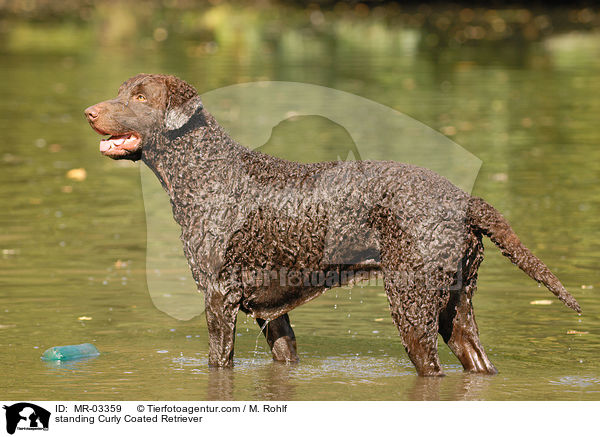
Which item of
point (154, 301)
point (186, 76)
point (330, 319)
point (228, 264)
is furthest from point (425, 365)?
point (186, 76)

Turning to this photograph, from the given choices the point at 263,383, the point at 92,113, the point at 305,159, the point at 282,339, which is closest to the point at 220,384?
the point at 263,383

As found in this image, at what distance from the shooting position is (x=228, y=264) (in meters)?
7.39

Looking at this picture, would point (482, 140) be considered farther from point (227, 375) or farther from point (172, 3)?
point (172, 3)

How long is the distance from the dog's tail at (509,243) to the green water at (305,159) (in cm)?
59

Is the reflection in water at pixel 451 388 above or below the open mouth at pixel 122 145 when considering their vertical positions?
below

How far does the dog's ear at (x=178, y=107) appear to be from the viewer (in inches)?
292

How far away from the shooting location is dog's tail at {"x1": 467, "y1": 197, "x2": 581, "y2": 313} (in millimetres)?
7215

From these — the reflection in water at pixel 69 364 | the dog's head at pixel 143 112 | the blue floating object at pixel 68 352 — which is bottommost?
the reflection in water at pixel 69 364

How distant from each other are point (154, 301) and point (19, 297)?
40.8 inches

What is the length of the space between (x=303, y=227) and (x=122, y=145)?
3.95 feet

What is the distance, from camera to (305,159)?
1488cm

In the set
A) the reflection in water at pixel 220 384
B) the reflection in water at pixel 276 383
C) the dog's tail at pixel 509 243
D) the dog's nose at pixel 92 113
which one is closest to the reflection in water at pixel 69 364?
the reflection in water at pixel 220 384

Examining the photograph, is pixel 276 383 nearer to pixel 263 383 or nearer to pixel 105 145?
pixel 263 383
